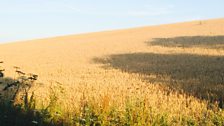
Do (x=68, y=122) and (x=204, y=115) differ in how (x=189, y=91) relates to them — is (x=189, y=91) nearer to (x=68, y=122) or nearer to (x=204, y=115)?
(x=204, y=115)

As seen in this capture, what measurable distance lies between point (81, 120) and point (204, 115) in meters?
2.43

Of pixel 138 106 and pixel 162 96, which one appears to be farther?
pixel 162 96

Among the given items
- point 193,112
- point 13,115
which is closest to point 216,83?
point 193,112

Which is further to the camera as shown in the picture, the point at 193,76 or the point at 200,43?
the point at 200,43

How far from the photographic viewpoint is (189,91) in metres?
10.7

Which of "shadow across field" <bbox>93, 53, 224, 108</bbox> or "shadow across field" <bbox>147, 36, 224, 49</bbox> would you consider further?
"shadow across field" <bbox>147, 36, 224, 49</bbox>

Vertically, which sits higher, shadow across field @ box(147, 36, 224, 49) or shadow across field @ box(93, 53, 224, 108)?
shadow across field @ box(147, 36, 224, 49)

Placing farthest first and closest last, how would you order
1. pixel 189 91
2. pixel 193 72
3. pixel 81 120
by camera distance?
pixel 193 72, pixel 189 91, pixel 81 120

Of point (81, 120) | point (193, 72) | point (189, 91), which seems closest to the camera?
point (81, 120)

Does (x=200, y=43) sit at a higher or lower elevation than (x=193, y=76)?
higher

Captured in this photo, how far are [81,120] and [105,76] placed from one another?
7.76 metres

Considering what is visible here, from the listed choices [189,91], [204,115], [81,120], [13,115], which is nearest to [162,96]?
[189,91]

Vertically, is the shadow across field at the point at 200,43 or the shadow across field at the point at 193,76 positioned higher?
the shadow across field at the point at 200,43

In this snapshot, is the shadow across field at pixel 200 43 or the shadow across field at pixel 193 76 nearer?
the shadow across field at pixel 193 76
